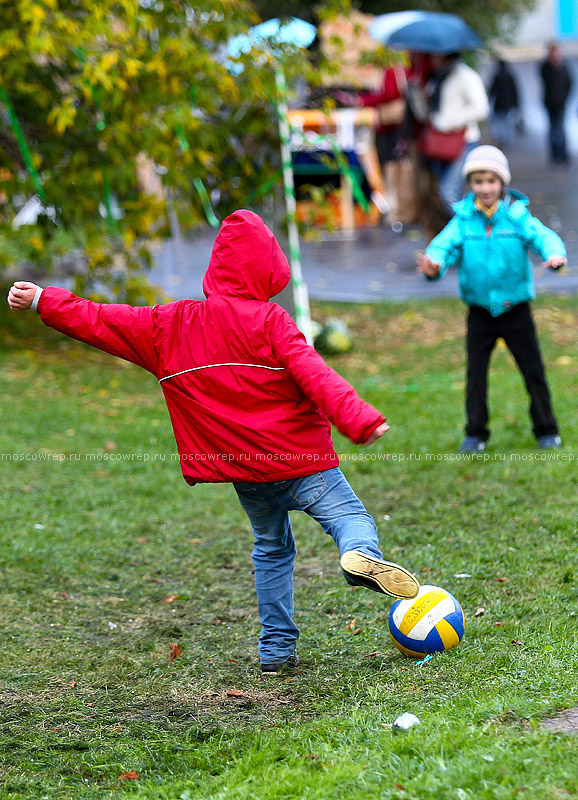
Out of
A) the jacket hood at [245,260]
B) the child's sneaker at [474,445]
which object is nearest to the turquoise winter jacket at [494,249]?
the child's sneaker at [474,445]

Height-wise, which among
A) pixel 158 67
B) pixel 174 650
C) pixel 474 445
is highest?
pixel 158 67

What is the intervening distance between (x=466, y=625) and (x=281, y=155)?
7.88m

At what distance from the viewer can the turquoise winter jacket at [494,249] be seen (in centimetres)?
673

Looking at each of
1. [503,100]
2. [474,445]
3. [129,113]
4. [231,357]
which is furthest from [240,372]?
[503,100]

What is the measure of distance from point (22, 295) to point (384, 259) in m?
14.2

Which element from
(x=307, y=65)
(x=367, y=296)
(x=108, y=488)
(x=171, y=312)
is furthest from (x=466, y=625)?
(x=367, y=296)

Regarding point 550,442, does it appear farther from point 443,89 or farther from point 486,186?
point 443,89

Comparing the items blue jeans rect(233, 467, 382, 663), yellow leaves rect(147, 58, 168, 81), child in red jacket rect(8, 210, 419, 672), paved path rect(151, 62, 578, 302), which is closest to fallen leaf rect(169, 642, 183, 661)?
blue jeans rect(233, 467, 382, 663)

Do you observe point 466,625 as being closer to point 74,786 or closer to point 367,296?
point 74,786

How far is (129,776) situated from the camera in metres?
3.39

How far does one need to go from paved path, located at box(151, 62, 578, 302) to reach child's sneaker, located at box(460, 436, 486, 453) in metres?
5.16

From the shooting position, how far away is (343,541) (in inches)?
153

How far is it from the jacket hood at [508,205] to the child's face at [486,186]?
9 cm

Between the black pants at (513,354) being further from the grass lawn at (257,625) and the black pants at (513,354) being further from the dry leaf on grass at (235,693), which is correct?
the dry leaf on grass at (235,693)
